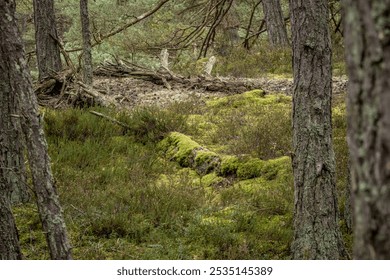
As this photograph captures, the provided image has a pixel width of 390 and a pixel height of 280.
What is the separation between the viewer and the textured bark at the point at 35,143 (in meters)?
3.97

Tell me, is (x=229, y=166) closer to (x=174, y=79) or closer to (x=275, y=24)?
(x=174, y=79)

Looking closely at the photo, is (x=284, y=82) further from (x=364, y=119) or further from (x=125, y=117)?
(x=364, y=119)

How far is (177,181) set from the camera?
23.6 feet

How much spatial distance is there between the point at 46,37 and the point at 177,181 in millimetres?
5200

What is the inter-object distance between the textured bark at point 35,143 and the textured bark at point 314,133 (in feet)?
7.34

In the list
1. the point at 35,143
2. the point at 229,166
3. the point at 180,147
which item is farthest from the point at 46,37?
the point at 35,143

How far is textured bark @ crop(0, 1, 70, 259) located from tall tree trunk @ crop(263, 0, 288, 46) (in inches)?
471

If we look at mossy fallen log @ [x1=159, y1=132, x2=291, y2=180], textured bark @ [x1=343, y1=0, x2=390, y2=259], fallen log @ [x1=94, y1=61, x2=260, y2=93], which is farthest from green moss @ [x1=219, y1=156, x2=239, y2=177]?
textured bark @ [x1=343, y1=0, x2=390, y2=259]

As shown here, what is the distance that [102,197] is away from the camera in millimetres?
6234

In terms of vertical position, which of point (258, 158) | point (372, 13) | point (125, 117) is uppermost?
point (372, 13)

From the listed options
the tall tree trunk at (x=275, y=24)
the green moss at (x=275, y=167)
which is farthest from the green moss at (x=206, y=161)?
the tall tree trunk at (x=275, y=24)

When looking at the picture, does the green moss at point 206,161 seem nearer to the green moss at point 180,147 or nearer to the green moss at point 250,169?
the green moss at point 180,147

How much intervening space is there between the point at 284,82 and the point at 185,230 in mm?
7420
